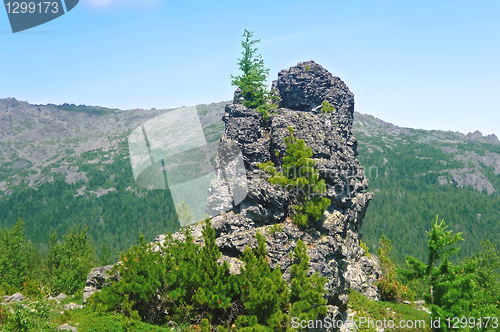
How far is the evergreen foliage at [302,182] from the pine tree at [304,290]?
4439 millimetres

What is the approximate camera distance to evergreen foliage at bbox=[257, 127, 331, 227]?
36128 millimetres

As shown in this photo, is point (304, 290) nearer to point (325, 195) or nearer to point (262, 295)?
point (262, 295)

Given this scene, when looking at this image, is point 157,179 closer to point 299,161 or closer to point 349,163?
point 299,161

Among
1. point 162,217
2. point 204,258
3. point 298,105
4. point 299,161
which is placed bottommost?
point 162,217

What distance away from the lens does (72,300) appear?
3816 centimetres

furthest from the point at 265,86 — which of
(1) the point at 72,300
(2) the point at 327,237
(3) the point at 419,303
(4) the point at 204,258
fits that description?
(3) the point at 419,303

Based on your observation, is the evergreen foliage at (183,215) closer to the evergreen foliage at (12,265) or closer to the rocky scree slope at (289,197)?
the rocky scree slope at (289,197)

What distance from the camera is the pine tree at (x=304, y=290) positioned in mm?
28766

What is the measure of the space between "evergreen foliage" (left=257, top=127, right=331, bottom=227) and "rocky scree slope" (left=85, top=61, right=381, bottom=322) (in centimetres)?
102

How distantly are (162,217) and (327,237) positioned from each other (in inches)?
6312

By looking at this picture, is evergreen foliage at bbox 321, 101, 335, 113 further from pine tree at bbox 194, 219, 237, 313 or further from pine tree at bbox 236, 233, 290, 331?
pine tree at bbox 194, 219, 237, 313

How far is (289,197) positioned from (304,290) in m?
10.0

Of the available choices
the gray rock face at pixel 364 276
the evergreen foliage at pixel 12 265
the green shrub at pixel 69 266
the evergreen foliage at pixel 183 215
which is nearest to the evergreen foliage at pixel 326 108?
the gray rock face at pixel 364 276

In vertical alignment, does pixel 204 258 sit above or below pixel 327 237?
above
